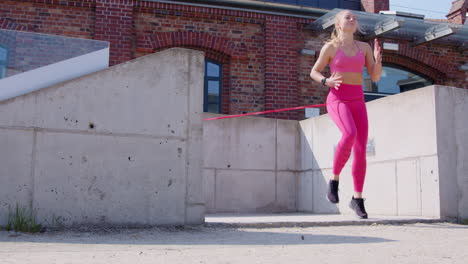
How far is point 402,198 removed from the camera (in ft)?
22.8

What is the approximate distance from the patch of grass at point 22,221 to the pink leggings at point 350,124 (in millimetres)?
3036

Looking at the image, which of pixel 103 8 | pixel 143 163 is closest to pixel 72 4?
pixel 103 8

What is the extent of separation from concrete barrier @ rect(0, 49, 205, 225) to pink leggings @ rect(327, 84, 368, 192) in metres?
1.54

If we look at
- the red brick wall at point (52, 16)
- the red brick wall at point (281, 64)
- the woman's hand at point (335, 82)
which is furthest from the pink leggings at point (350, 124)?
the red brick wall at point (52, 16)

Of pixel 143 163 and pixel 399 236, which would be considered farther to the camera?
pixel 143 163

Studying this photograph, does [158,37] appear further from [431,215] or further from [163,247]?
[163,247]

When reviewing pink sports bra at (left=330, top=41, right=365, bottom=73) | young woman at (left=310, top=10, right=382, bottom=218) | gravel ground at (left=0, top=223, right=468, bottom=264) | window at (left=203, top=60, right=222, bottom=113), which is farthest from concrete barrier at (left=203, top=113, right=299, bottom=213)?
pink sports bra at (left=330, top=41, right=365, bottom=73)

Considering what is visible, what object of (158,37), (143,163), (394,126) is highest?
(158,37)

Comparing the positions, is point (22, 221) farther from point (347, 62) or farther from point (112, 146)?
point (347, 62)

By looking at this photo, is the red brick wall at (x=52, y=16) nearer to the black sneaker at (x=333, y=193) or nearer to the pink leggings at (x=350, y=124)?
the pink leggings at (x=350, y=124)

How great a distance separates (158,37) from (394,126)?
6.09 meters

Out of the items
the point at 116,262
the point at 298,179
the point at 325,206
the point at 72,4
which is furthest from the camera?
the point at 72,4

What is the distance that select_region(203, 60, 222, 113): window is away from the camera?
11.8 meters

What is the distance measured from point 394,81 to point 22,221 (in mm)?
10600
